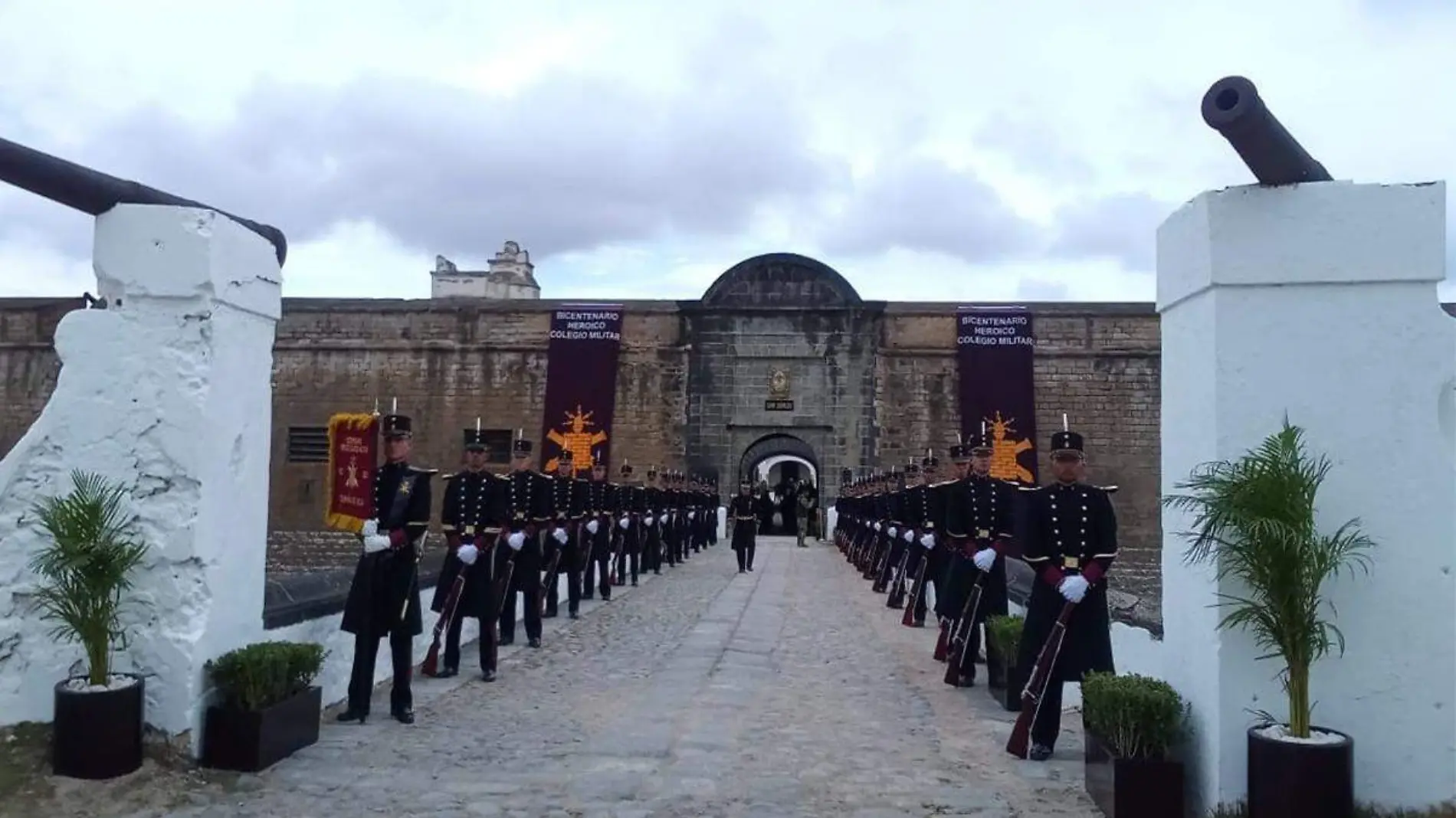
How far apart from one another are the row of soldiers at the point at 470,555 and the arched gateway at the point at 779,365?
50.0 ft

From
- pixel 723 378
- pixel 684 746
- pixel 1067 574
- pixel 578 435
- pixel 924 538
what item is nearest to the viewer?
pixel 1067 574

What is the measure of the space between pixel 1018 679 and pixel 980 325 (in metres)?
23.1

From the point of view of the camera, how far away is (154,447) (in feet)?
16.9

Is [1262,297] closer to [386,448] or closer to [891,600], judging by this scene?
[386,448]

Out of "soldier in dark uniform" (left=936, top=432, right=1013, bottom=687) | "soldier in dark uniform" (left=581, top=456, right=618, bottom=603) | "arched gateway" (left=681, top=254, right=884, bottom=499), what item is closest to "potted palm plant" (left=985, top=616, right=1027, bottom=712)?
"soldier in dark uniform" (left=936, top=432, right=1013, bottom=687)

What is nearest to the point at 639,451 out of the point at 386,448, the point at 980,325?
the point at 980,325

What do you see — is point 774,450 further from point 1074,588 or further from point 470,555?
point 1074,588

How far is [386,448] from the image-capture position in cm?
687

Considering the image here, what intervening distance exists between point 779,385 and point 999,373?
17.6 ft

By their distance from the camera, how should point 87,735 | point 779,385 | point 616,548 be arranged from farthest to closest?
1. point 779,385
2. point 616,548
3. point 87,735

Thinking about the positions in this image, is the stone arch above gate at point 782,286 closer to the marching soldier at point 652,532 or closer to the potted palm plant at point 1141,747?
the marching soldier at point 652,532

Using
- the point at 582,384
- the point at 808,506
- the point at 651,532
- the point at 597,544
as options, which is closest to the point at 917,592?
the point at 597,544

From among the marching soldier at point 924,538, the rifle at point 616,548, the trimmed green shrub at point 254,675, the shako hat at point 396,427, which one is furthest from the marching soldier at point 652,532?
the trimmed green shrub at point 254,675

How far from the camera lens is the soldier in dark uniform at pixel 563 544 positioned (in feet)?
36.9
